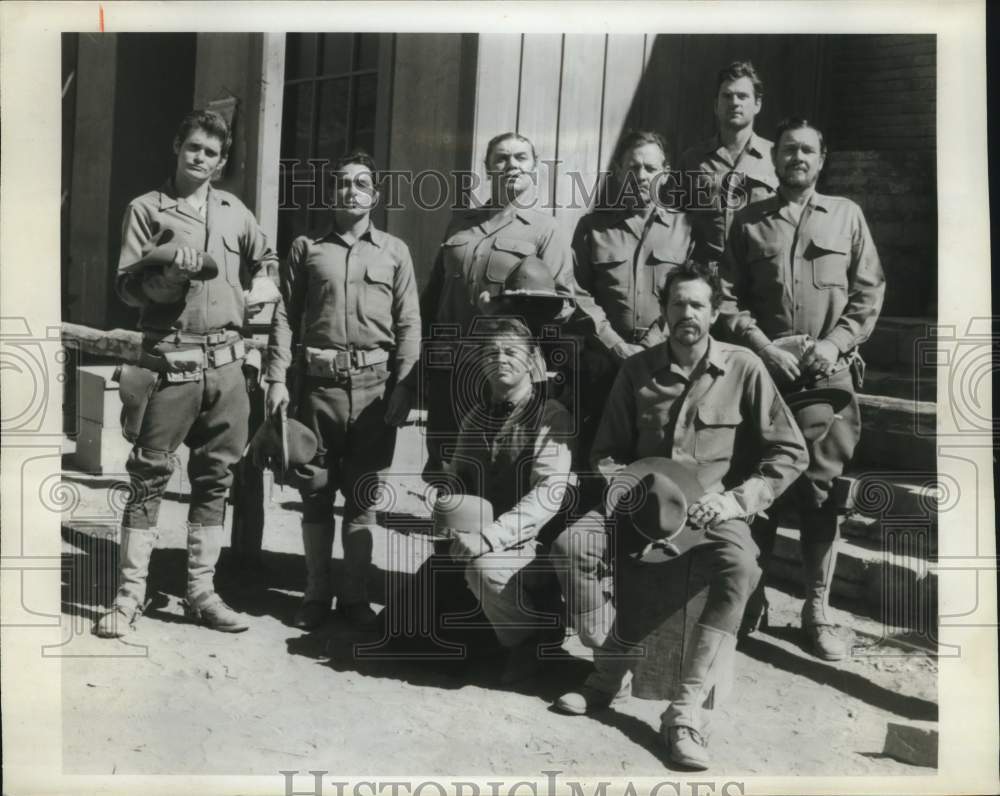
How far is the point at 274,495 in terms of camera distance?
6.39 meters

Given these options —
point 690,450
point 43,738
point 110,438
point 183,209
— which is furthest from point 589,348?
point 43,738

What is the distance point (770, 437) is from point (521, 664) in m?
1.35

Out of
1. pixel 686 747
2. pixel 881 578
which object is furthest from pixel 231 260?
pixel 881 578

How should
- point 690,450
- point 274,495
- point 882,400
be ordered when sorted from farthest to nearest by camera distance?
point 274,495, point 882,400, point 690,450

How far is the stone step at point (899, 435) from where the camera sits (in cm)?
518

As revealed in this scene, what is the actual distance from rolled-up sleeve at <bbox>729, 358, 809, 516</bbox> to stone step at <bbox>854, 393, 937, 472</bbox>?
67 cm

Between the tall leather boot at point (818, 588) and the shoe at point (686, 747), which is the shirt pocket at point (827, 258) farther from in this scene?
the shoe at point (686, 747)

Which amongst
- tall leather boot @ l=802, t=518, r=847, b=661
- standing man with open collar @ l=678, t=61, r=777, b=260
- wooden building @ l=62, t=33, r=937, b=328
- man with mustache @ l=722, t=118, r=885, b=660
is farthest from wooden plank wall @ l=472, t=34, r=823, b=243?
tall leather boot @ l=802, t=518, r=847, b=661

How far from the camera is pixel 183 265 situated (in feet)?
16.3

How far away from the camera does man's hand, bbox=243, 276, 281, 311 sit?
205 inches

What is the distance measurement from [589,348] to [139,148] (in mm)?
3019

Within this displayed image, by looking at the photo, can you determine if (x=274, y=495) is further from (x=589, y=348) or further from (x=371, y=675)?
(x=589, y=348)

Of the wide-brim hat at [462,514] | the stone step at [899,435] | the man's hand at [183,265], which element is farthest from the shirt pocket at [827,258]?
the man's hand at [183,265]

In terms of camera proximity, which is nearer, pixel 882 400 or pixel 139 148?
pixel 882 400
